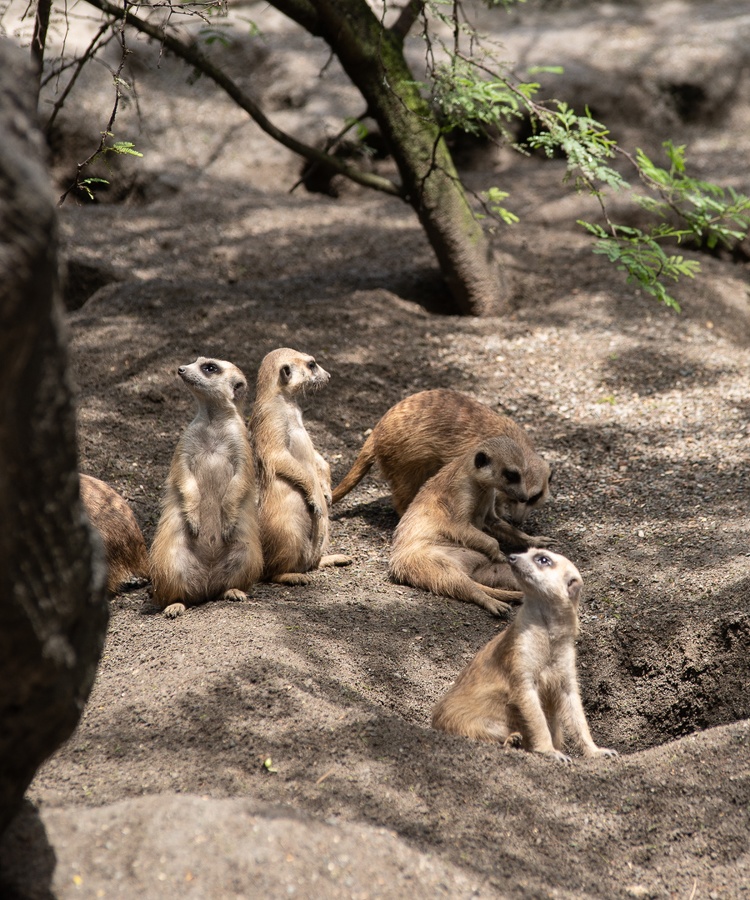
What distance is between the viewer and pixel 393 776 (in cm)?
338

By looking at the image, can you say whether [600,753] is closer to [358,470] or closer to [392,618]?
[392,618]

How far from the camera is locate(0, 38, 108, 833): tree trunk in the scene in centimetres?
177

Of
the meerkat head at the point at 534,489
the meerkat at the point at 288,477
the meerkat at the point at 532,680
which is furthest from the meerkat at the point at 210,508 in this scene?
the meerkat head at the point at 534,489

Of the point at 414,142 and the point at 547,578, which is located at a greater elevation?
the point at 414,142

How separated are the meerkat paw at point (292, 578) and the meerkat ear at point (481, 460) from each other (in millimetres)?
1123

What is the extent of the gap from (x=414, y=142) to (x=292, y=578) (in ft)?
12.4

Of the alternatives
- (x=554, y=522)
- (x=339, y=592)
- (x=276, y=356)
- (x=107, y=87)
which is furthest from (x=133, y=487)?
(x=107, y=87)

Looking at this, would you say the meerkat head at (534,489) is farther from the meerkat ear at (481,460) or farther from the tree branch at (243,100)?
the tree branch at (243,100)

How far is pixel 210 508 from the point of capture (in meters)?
5.17

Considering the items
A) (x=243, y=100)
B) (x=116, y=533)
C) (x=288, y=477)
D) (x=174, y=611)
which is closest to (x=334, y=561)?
(x=288, y=477)

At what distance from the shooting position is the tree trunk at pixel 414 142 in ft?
23.0

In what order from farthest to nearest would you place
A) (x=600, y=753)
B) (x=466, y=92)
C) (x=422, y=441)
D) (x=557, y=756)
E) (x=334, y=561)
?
1. (x=466, y=92)
2. (x=422, y=441)
3. (x=334, y=561)
4. (x=600, y=753)
5. (x=557, y=756)

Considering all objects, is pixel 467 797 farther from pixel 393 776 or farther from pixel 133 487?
pixel 133 487

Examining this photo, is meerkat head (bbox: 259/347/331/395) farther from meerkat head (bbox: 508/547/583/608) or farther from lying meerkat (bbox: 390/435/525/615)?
meerkat head (bbox: 508/547/583/608)
